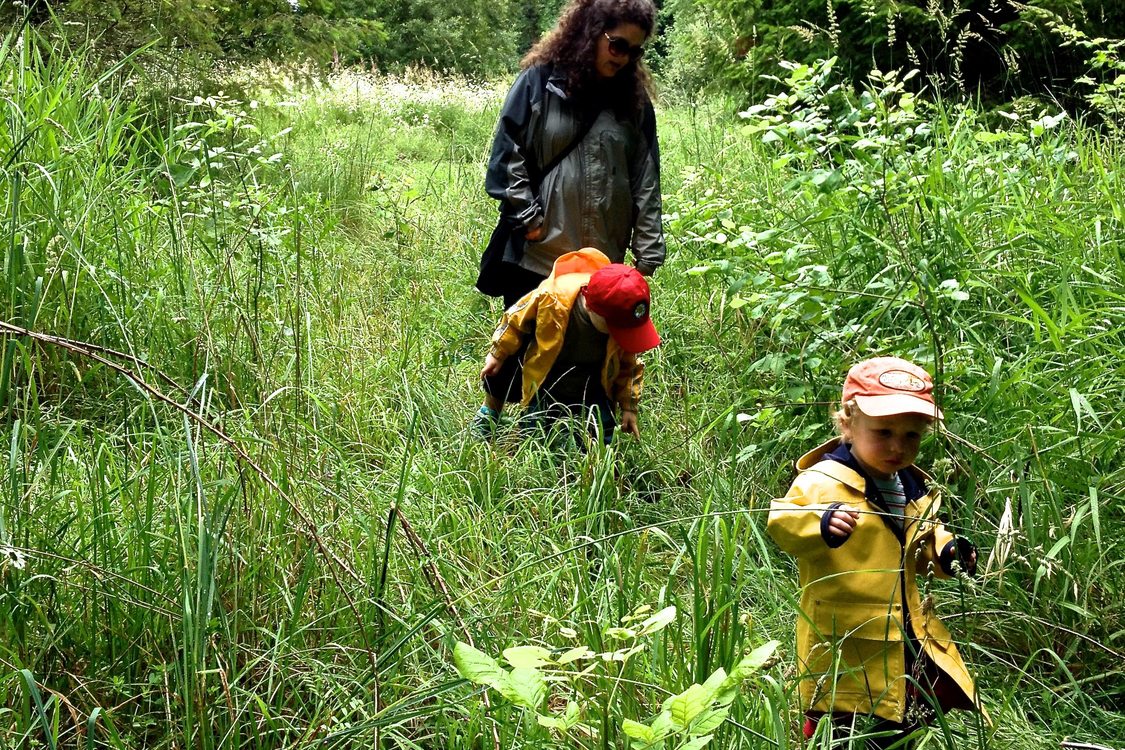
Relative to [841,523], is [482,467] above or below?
below

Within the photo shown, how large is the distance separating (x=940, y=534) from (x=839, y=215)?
1.86m

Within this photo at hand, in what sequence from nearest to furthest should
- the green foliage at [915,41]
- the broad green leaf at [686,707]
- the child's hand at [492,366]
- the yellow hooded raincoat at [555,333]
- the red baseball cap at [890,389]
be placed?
the broad green leaf at [686,707] → the red baseball cap at [890,389] → the yellow hooded raincoat at [555,333] → the child's hand at [492,366] → the green foliage at [915,41]

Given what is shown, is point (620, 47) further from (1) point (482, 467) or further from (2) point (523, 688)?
(2) point (523, 688)

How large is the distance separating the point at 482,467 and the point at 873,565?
140 cm

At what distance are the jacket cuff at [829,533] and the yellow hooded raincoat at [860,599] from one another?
1.0 inches

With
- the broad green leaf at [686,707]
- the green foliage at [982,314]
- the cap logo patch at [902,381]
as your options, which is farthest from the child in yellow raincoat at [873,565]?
the broad green leaf at [686,707]

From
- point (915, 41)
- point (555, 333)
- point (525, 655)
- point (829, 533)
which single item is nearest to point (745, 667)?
point (525, 655)

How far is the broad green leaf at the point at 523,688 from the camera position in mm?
1467

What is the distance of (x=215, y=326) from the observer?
3.45 metres

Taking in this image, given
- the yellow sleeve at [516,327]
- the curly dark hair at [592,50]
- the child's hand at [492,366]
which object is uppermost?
the curly dark hair at [592,50]

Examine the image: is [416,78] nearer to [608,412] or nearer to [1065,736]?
[608,412]

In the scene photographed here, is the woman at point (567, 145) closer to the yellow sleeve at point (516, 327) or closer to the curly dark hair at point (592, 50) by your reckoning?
the curly dark hair at point (592, 50)

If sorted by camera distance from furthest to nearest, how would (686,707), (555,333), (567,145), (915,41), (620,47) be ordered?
(915,41)
(567,145)
(620,47)
(555,333)
(686,707)

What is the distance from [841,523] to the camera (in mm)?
2176
